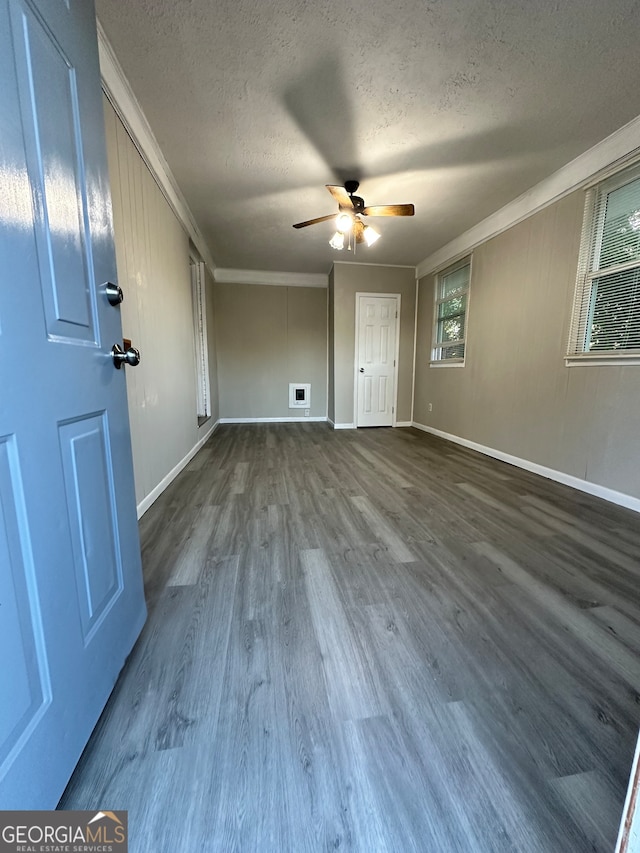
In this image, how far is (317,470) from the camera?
10.00 ft

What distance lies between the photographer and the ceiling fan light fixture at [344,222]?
2.79 m

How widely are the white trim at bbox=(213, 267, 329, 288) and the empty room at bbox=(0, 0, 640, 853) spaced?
1390 mm

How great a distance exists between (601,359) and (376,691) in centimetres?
275

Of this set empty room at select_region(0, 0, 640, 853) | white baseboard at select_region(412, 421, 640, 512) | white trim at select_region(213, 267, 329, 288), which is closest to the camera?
empty room at select_region(0, 0, 640, 853)

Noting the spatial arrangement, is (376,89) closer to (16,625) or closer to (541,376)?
(541,376)

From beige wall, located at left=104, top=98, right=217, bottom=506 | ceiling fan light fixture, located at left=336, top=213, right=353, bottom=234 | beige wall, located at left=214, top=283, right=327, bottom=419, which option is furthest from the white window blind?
ceiling fan light fixture, located at left=336, top=213, right=353, bottom=234

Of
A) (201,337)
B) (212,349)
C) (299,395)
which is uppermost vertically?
(201,337)

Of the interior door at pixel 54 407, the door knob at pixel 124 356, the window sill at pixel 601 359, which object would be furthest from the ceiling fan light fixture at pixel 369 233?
the door knob at pixel 124 356

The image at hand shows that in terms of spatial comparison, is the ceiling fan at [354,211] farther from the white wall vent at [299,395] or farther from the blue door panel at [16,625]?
the white wall vent at [299,395]

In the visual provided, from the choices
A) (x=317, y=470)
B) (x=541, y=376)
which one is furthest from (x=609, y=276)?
(x=317, y=470)

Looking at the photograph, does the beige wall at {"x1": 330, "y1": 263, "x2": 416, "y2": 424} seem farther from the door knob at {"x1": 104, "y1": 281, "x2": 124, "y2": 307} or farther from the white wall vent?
the door knob at {"x1": 104, "y1": 281, "x2": 124, "y2": 307}

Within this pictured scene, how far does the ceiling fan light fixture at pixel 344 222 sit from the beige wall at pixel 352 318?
1883 millimetres

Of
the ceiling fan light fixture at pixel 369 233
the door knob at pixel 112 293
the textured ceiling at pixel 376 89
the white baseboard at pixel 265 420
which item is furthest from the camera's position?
the white baseboard at pixel 265 420

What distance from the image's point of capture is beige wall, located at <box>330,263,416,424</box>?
4.77m
